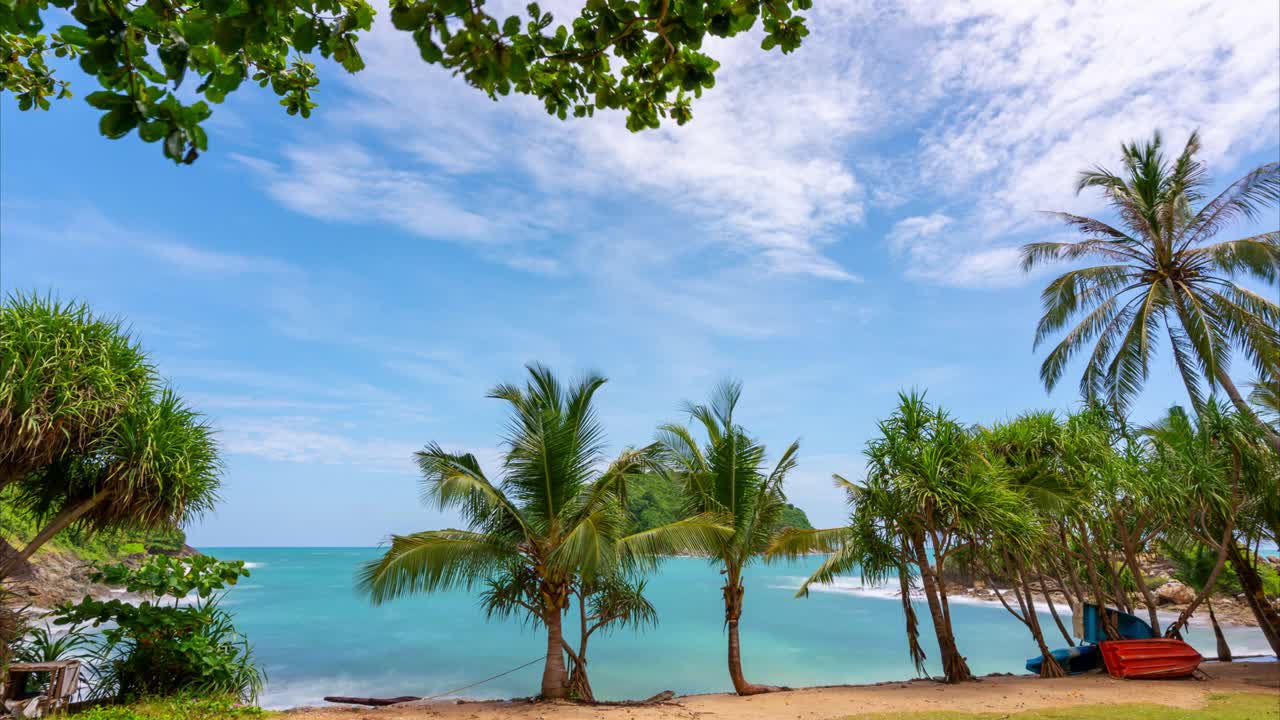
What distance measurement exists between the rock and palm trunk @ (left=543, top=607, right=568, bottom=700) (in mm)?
24147

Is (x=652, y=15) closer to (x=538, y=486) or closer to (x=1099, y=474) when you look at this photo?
(x=538, y=486)

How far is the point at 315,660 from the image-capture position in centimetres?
2022

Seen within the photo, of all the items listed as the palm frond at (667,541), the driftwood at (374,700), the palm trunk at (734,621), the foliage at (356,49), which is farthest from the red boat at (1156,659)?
the foliage at (356,49)

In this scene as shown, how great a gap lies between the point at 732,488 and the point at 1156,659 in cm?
724

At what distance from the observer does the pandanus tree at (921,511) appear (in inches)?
417

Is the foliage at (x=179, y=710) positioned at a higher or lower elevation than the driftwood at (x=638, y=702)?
higher

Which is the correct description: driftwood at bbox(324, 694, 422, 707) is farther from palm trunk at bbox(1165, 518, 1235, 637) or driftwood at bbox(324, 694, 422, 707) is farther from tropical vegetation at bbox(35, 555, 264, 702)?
palm trunk at bbox(1165, 518, 1235, 637)

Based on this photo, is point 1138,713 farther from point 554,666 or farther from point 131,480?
point 131,480

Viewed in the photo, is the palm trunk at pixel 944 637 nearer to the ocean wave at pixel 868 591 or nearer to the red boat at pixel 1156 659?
the red boat at pixel 1156 659

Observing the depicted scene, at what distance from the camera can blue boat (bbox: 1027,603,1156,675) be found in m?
11.8

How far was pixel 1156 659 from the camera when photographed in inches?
420

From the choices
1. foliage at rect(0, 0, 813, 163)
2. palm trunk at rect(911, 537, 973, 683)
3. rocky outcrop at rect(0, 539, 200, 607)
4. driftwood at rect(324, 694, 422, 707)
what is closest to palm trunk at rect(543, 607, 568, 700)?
driftwood at rect(324, 694, 422, 707)

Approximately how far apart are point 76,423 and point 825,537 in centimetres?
1124

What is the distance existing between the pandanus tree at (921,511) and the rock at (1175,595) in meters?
17.9
